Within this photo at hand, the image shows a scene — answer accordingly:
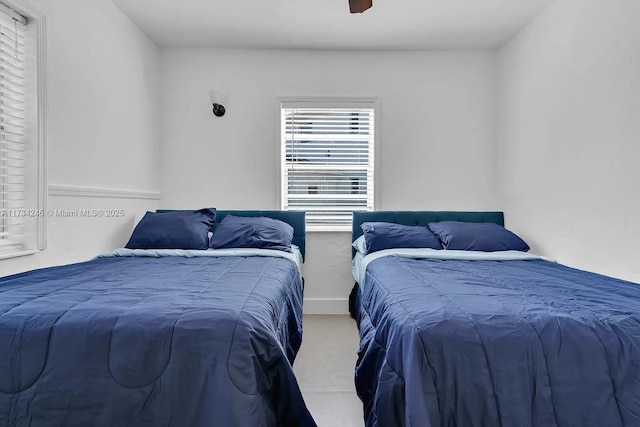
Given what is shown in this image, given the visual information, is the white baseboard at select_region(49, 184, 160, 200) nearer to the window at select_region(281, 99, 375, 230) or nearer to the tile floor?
the window at select_region(281, 99, 375, 230)

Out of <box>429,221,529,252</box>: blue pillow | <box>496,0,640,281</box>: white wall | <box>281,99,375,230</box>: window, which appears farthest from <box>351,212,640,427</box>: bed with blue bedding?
<box>281,99,375,230</box>: window

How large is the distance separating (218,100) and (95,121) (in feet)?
3.62

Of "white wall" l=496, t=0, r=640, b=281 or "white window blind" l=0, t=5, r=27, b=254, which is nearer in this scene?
"white window blind" l=0, t=5, r=27, b=254

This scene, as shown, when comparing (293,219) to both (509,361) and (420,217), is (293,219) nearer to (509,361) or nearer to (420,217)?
(420,217)

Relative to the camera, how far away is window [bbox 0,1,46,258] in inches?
73.1

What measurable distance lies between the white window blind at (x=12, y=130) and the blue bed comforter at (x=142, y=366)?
2.68 feet

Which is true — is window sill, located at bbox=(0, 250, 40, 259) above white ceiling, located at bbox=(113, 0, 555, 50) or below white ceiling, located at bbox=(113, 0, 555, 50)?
below

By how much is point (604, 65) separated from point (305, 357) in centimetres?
258

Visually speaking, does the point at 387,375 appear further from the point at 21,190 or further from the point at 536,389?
the point at 21,190

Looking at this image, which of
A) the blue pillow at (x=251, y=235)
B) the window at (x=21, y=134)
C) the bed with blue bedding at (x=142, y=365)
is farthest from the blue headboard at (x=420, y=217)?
the window at (x=21, y=134)

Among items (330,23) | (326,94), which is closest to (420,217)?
(326,94)

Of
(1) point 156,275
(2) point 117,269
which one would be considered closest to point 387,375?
(1) point 156,275

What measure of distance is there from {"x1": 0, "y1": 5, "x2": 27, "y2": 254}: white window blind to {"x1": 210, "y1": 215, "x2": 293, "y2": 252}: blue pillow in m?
1.21

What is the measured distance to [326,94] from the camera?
3441mm
